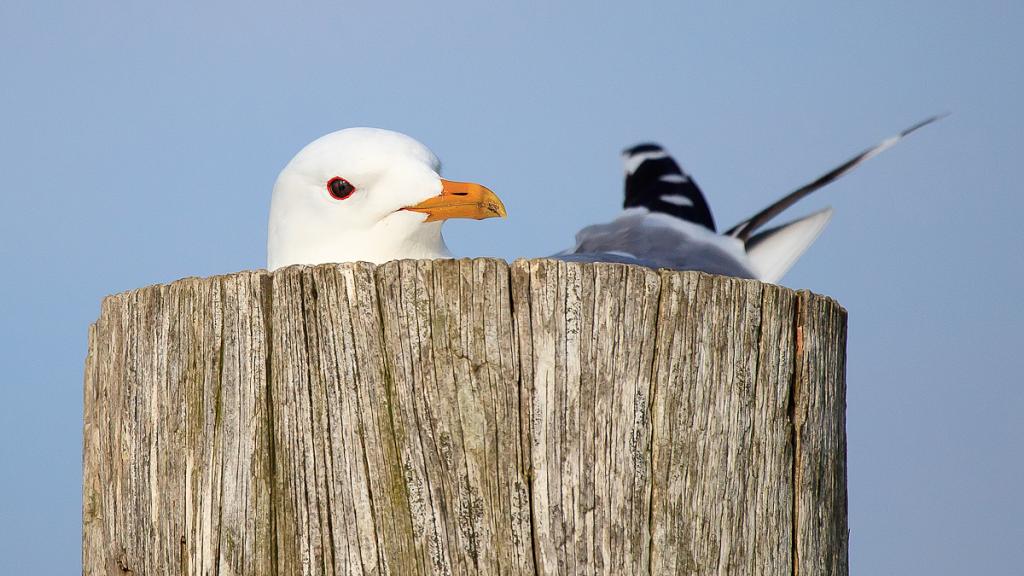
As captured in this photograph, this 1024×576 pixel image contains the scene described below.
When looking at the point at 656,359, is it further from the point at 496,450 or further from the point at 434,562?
the point at 434,562

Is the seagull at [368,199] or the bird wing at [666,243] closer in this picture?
the seagull at [368,199]

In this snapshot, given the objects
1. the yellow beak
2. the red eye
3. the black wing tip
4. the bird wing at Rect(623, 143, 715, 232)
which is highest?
the black wing tip

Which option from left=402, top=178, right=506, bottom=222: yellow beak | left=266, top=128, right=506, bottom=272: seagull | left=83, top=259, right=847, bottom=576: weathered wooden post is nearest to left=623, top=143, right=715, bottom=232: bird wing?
left=266, top=128, right=506, bottom=272: seagull

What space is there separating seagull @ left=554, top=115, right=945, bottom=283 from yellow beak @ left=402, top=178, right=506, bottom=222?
173cm

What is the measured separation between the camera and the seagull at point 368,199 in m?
3.54

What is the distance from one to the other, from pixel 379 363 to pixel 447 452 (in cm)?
23

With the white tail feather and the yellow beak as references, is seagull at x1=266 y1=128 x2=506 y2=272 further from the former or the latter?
the white tail feather

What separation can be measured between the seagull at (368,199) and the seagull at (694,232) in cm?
171

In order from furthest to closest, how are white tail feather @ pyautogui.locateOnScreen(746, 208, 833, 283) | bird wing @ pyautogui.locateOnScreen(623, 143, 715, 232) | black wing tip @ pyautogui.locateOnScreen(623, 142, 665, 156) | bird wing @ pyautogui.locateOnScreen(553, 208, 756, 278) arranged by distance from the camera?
black wing tip @ pyautogui.locateOnScreen(623, 142, 665, 156)
bird wing @ pyautogui.locateOnScreen(623, 143, 715, 232)
white tail feather @ pyautogui.locateOnScreen(746, 208, 833, 283)
bird wing @ pyautogui.locateOnScreen(553, 208, 756, 278)

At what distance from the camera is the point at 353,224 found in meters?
3.70

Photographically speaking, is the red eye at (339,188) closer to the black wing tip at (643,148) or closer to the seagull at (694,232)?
the seagull at (694,232)

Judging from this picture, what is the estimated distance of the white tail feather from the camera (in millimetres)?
5715

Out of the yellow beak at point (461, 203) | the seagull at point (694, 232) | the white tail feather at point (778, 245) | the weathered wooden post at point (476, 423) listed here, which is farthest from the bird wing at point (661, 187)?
the weathered wooden post at point (476, 423)

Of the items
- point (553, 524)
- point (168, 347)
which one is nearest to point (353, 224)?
point (168, 347)
